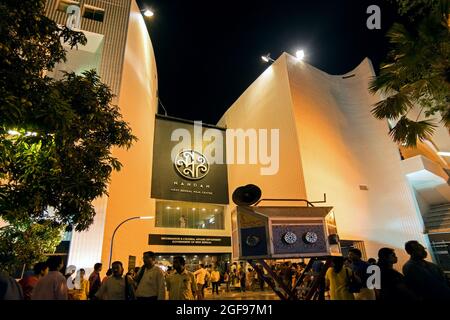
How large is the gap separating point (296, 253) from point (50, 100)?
12.3 ft

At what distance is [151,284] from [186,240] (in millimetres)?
17911

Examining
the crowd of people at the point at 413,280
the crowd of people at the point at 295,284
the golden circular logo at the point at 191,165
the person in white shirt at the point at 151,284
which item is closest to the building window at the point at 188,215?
the golden circular logo at the point at 191,165

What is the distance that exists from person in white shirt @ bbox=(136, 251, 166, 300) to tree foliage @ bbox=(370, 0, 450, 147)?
21.7ft

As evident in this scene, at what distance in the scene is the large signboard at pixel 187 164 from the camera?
72.9ft

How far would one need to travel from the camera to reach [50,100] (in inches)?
146

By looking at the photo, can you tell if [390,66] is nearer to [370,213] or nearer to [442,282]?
[442,282]

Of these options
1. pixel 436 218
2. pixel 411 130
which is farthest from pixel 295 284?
pixel 436 218

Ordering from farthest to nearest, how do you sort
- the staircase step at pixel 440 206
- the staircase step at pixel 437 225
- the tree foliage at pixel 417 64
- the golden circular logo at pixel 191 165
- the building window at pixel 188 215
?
the golden circular logo at pixel 191 165
the building window at pixel 188 215
the staircase step at pixel 440 206
the staircase step at pixel 437 225
the tree foliage at pixel 417 64

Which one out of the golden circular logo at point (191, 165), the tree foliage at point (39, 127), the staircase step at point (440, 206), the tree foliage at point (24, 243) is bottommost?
the tree foliage at point (24, 243)

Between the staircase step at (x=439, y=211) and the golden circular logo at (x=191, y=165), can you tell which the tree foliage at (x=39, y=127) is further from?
the staircase step at (x=439, y=211)

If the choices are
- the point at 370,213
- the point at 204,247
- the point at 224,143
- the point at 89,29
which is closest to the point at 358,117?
the point at 370,213

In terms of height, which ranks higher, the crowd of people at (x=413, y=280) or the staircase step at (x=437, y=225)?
the staircase step at (x=437, y=225)

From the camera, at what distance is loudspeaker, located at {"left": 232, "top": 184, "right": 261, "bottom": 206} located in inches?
156

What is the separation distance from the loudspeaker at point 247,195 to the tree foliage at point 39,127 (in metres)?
2.51
